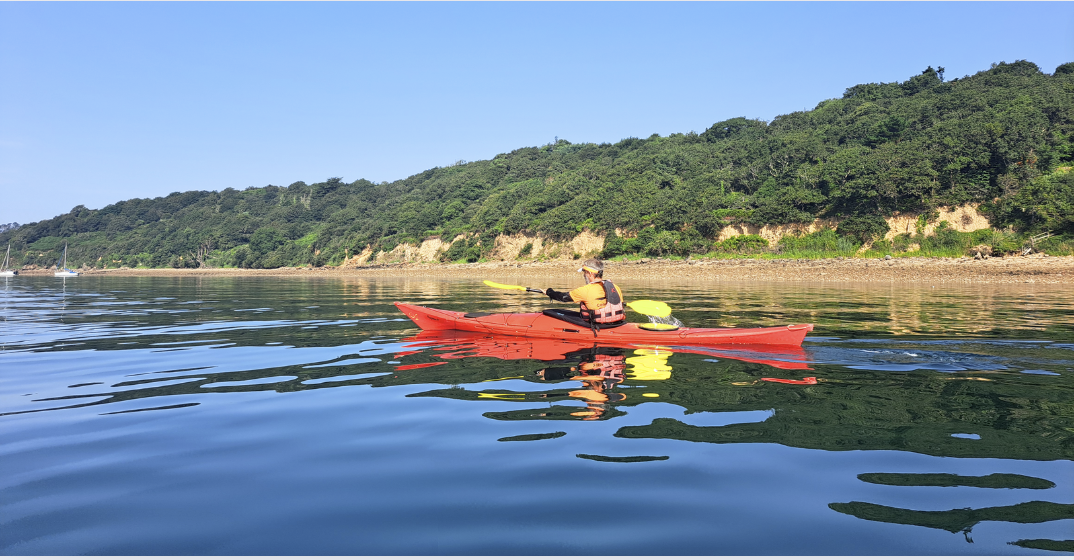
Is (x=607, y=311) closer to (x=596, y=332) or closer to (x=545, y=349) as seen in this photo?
(x=596, y=332)

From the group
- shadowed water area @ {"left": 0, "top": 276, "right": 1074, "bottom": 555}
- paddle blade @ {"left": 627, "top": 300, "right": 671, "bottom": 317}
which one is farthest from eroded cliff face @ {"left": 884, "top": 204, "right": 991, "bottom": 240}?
paddle blade @ {"left": 627, "top": 300, "right": 671, "bottom": 317}

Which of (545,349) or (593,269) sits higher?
(593,269)

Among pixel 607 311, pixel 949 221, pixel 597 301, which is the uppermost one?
pixel 949 221

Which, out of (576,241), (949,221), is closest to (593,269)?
(949,221)

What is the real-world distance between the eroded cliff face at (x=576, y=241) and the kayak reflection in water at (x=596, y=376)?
135 ft

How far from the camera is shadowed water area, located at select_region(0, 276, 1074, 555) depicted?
3191mm

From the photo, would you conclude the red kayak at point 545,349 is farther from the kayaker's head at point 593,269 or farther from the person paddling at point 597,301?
the kayaker's head at point 593,269

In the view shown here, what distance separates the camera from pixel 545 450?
4562 mm

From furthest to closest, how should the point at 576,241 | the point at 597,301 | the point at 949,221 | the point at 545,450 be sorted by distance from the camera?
the point at 576,241, the point at 949,221, the point at 597,301, the point at 545,450

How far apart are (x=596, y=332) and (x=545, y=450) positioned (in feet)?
19.0

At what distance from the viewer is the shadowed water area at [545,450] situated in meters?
3.19

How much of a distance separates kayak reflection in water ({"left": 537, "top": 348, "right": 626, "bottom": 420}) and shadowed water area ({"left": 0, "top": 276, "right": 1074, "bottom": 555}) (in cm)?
6

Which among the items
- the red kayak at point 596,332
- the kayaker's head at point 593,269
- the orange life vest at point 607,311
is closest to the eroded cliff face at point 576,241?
the red kayak at point 596,332

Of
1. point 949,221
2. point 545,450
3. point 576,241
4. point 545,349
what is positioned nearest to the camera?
point 545,450
